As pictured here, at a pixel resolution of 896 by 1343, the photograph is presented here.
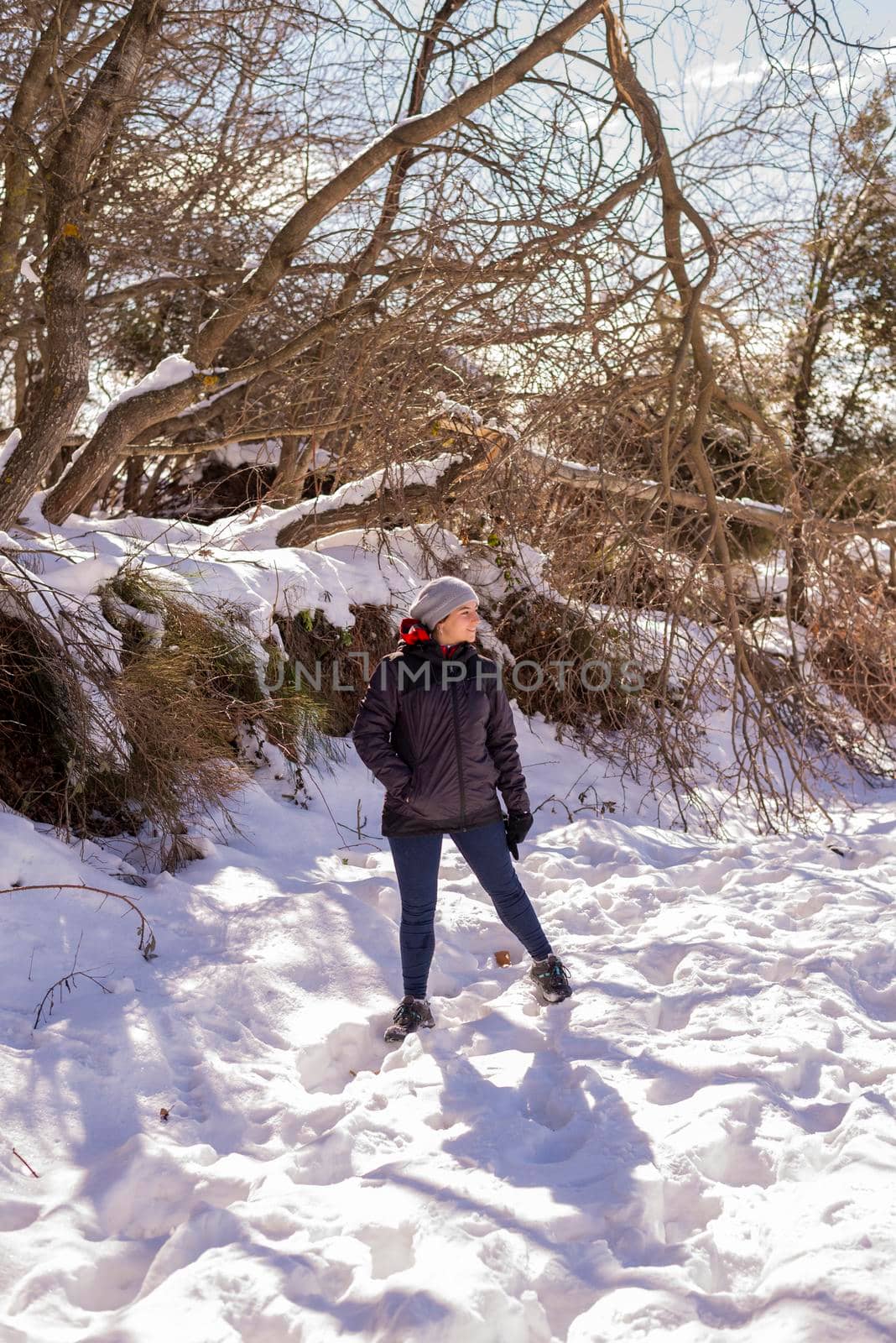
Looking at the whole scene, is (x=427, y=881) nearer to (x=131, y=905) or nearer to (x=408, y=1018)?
(x=408, y=1018)

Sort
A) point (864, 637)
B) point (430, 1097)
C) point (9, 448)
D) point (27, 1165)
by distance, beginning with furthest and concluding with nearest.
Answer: point (864, 637)
point (9, 448)
point (430, 1097)
point (27, 1165)

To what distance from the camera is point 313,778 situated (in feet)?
21.0

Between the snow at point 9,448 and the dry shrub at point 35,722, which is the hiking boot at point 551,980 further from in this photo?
the snow at point 9,448

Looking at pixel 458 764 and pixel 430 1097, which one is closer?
pixel 430 1097

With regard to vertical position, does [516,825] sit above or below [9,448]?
below

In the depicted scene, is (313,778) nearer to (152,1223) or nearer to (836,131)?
(152,1223)

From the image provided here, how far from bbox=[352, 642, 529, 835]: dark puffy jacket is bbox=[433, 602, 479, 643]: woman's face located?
5 centimetres

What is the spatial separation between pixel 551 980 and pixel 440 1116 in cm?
95

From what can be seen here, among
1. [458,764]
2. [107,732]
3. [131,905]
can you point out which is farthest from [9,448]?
[458,764]

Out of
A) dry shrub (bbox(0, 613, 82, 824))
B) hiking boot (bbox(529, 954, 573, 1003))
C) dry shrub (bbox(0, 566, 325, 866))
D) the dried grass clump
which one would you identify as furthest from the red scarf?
the dried grass clump

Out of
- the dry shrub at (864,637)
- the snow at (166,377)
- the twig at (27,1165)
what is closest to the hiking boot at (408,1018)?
the twig at (27,1165)

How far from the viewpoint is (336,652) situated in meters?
7.42

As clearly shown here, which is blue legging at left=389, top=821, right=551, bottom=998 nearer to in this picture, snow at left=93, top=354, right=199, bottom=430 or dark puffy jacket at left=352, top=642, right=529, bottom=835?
dark puffy jacket at left=352, top=642, right=529, bottom=835

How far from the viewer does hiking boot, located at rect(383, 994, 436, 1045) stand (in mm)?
3707
